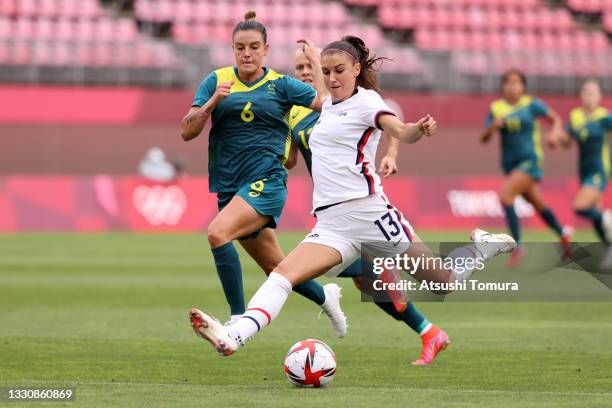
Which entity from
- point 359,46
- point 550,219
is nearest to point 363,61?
point 359,46

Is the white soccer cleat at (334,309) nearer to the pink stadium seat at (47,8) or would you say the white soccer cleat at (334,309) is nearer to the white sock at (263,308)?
the white sock at (263,308)

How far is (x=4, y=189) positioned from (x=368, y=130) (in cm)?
1790

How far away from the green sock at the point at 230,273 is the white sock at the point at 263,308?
4.88ft

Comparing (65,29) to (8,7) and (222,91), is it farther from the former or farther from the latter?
(222,91)

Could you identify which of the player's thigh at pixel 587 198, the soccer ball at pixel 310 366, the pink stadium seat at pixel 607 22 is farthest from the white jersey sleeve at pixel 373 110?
the pink stadium seat at pixel 607 22

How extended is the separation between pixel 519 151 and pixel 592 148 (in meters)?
1.05

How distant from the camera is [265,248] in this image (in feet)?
30.4

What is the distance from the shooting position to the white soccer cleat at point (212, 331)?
6762 mm

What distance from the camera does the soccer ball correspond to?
7.26 m

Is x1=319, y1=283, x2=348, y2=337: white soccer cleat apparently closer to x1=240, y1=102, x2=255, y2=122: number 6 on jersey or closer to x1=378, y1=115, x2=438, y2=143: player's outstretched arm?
x1=240, y1=102, x2=255, y2=122: number 6 on jersey

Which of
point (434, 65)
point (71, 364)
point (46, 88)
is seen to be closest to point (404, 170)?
point (434, 65)

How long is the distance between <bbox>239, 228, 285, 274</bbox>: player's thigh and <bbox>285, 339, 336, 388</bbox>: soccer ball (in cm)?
193

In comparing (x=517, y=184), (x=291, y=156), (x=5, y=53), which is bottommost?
(x=5, y=53)

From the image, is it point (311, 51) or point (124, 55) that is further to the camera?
point (124, 55)
